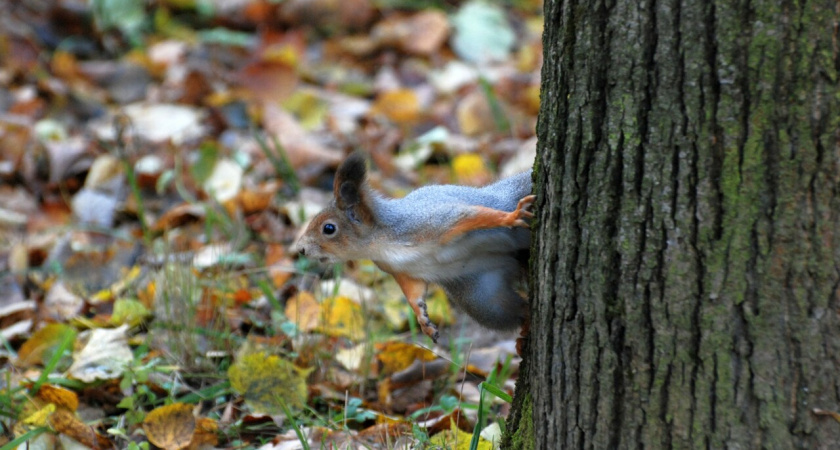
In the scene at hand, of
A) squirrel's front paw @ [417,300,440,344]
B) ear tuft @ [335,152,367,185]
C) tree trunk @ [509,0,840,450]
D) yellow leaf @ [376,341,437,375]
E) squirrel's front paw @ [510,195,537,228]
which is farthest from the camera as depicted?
yellow leaf @ [376,341,437,375]

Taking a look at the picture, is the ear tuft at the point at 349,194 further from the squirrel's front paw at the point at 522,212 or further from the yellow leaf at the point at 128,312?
the yellow leaf at the point at 128,312

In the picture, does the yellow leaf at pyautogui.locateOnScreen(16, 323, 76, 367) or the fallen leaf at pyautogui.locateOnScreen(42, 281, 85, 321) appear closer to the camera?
the yellow leaf at pyautogui.locateOnScreen(16, 323, 76, 367)

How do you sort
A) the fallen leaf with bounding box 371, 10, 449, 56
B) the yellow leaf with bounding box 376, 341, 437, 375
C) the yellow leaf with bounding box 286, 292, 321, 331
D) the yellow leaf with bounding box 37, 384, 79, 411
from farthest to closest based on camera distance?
the fallen leaf with bounding box 371, 10, 449, 56, the yellow leaf with bounding box 286, 292, 321, 331, the yellow leaf with bounding box 376, 341, 437, 375, the yellow leaf with bounding box 37, 384, 79, 411

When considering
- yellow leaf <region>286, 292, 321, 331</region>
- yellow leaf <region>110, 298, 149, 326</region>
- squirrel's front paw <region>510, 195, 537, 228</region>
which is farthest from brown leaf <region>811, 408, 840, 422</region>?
yellow leaf <region>110, 298, 149, 326</region>

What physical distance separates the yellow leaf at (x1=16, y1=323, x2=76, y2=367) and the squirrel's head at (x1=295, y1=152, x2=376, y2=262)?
32.3 inches

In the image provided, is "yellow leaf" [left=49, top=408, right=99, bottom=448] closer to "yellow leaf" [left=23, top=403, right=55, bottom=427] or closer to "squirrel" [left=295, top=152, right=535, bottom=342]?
"yellow leaf" [left=23, top=403, right=55, bottom=427]

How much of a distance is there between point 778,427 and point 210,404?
1562 millimetres

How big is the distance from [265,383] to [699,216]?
1.29 metres

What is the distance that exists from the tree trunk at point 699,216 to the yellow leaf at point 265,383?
3.16ft

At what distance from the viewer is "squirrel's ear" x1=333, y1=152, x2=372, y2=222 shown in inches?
82.0

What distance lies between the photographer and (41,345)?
8.50 feet

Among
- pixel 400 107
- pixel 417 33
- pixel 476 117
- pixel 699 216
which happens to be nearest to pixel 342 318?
pixel 699 216

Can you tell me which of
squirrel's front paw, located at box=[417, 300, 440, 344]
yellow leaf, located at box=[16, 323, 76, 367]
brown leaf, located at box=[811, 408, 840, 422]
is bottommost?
yellow leaf, located at box=[16, 323, 76, 367]

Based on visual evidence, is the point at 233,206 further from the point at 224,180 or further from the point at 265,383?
the point at 265,383
